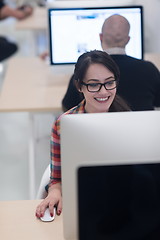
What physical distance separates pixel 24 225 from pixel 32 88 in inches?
51.4

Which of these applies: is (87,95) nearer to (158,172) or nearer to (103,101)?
(103,101)

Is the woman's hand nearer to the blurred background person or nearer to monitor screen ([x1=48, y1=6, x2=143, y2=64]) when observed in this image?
monitor screen ([x1=48, y1=6, x2=143, y2=64])

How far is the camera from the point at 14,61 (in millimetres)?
2949

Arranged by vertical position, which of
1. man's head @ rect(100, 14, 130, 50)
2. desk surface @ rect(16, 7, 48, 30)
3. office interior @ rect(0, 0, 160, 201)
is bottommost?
office interior @ rect(0, 0, 160, 201)

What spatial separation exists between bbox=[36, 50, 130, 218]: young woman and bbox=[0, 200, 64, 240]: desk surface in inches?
2.2

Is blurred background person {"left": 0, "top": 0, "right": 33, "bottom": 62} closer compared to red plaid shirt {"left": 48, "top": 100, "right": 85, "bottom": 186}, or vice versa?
red plaid shirt {"left": 48, "top": 100, "right": 85, "bottom": 186}

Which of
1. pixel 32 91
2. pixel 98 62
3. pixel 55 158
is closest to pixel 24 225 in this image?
pixel 55 158

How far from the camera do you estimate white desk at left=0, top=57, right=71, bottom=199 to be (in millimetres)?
2340

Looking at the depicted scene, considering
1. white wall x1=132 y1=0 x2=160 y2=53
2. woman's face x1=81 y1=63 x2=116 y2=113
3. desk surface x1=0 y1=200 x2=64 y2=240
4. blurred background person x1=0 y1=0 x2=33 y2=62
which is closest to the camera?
desk surface x1=0 y1=200 x2=64 y2=240

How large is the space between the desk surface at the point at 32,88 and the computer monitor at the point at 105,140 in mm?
1271

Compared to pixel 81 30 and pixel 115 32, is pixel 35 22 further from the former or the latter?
pixel 115 32

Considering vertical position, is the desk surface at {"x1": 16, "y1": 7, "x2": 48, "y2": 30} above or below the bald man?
above

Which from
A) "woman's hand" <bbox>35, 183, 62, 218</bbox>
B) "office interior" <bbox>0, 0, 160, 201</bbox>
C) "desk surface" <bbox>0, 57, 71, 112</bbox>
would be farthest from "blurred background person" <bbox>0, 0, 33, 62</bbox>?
"woman's hand" <bbox>35, 183, 62, 218</bbox>

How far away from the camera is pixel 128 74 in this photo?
1.76 m
